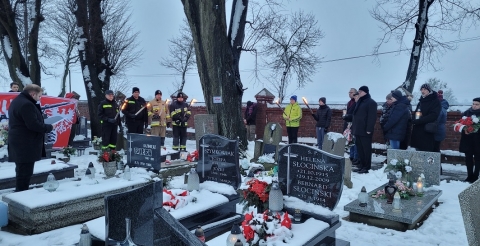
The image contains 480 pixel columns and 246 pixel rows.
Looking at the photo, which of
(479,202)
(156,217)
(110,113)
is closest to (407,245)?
(479,202)

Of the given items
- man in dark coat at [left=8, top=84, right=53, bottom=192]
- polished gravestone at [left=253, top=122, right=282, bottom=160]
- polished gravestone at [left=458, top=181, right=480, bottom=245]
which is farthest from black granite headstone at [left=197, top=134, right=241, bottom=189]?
polished gravestone at [left=458, top=181, right=480, bottom=245]

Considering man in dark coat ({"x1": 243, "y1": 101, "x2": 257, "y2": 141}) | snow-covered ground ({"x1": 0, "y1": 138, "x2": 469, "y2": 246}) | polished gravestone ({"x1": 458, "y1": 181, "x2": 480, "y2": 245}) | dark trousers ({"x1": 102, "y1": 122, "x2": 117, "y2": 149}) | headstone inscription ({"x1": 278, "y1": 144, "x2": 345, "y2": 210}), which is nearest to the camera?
polished gravestone ({"x1": 458, "y1": 181, "x2": 480, "y2": 245})

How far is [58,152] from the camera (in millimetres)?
10820

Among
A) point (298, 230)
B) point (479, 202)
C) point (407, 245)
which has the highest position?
point (479, 202)

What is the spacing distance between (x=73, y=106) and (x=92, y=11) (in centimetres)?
450

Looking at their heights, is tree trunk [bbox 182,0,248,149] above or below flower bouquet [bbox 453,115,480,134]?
above

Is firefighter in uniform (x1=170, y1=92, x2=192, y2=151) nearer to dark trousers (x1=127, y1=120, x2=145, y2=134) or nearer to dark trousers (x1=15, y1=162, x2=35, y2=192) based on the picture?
dark trousers (x1=127, y1=120, x2=145, y2=134)

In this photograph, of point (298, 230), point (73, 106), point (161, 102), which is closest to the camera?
point (298, 230)

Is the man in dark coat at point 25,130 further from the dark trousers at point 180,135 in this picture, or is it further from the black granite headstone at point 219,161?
the dark trousers at point 180,135

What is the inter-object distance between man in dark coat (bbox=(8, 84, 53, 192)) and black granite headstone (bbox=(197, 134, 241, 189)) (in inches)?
102

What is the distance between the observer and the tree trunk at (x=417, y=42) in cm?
1308

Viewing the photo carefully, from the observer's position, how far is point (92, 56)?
1289 cm

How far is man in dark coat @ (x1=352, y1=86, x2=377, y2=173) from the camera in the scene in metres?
8.02

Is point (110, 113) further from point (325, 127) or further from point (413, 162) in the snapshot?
point (413, 162)
